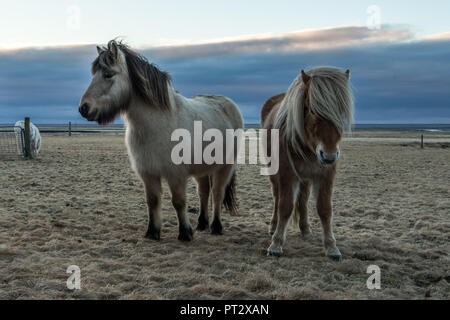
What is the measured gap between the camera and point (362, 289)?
10.3ft

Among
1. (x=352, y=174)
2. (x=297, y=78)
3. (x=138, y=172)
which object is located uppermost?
(x=297, y=78)

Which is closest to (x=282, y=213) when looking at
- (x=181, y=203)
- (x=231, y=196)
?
(x=181, y=203)

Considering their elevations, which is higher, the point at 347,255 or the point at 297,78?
the point at 297,78

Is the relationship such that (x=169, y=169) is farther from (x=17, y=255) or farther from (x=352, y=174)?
(x=352, y=174)

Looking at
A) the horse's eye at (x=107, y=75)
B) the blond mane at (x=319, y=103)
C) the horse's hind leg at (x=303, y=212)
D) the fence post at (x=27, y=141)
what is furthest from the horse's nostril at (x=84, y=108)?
the fence post at (x=27, y=141)

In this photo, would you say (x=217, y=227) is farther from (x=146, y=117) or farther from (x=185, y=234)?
(x=146, y=117)

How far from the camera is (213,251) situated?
4203 millimetres

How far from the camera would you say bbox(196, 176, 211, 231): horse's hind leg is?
5.34m

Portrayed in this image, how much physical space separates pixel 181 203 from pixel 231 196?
1451mm

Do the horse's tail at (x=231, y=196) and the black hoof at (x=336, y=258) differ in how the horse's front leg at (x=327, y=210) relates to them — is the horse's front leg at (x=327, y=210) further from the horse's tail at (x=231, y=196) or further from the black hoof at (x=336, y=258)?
the horse's tail at (x=231, y=196)

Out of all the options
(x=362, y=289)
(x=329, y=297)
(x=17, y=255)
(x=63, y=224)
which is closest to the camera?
(x=329, y=297)
